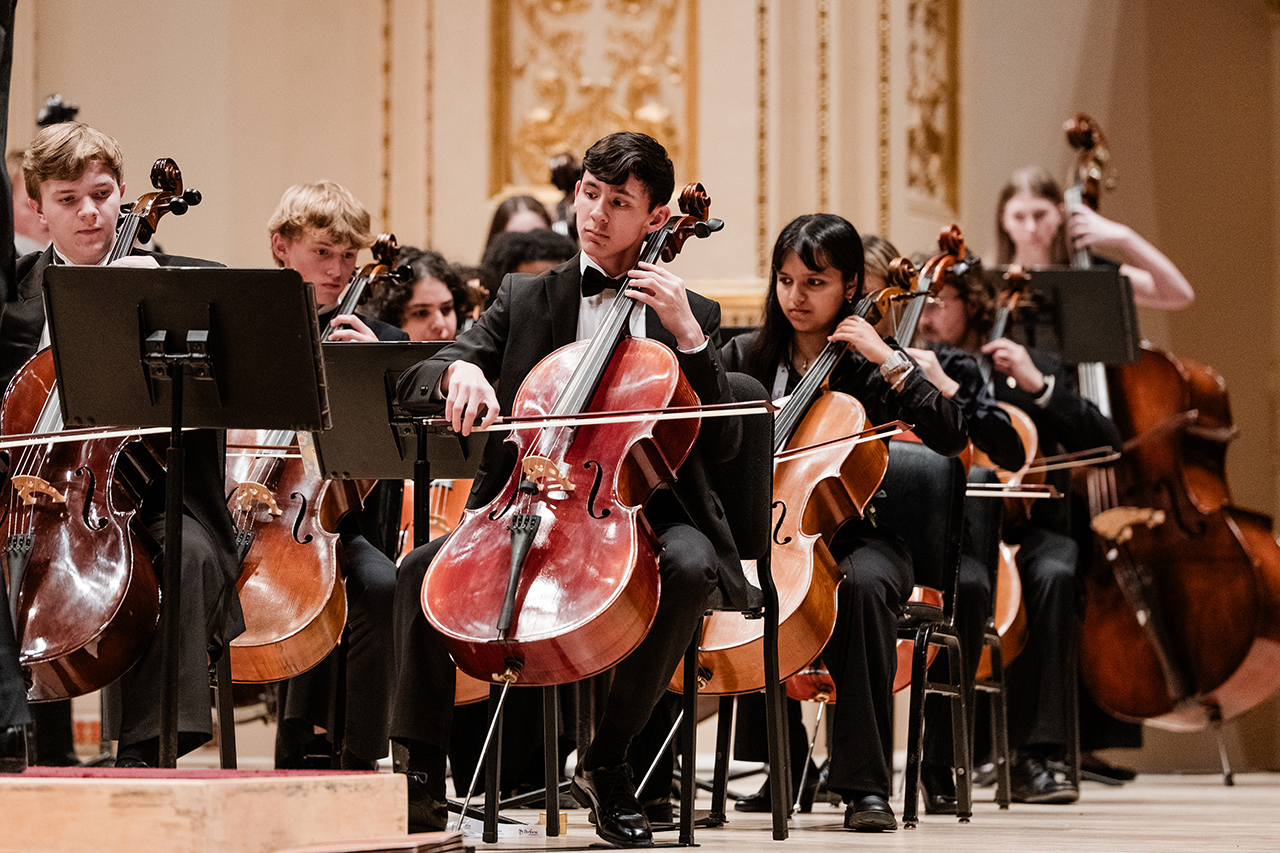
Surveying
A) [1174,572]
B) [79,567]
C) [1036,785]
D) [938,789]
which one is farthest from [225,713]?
[1174,572]

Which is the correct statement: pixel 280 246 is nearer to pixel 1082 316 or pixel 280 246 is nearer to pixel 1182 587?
pixel 1082 316

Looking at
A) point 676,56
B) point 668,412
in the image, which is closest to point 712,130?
point 676,56

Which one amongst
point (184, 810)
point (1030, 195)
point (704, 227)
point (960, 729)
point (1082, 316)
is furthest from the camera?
point (1030, 195)

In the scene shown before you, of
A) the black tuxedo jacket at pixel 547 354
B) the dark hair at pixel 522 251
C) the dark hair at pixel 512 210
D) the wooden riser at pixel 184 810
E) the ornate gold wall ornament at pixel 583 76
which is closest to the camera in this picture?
the wooden riser at pixel 184 810

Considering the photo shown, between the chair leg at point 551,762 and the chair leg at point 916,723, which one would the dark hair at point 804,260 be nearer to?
the chair leg at point 916,723

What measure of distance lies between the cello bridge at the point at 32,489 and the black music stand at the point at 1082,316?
2455 mm

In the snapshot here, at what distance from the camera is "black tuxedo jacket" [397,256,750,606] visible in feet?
8.48

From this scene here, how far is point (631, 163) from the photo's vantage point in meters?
2.68

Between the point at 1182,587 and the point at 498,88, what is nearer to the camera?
the point at 1182,587

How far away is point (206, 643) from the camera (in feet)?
8.55

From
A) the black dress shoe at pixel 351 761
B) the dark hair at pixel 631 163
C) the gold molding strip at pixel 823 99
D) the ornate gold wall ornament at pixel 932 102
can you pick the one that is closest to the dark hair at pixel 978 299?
the gold molding strip at pixel 823 99

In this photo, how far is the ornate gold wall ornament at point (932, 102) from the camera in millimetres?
5219

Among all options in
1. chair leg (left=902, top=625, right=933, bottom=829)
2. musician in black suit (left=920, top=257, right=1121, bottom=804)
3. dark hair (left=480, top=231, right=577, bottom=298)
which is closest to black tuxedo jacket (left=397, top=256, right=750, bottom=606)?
chair leg (left=902, top=625, right=933, bottom=829)

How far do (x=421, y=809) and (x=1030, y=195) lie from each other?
2.96 meters
